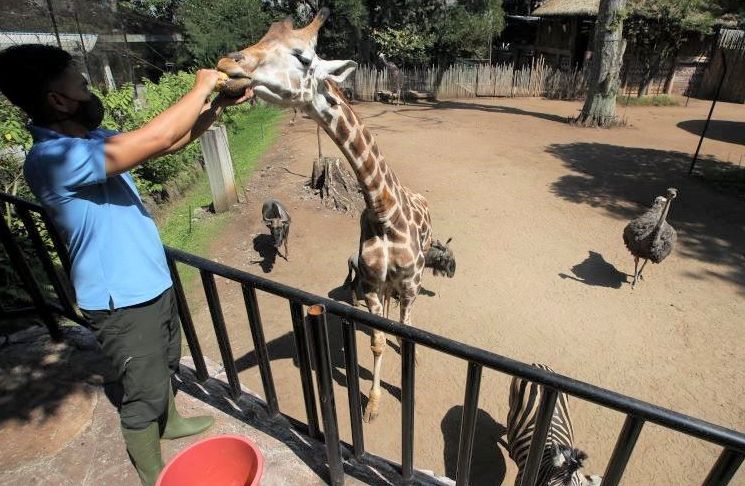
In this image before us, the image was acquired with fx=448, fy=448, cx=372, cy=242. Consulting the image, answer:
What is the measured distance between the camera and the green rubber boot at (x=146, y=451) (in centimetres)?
211

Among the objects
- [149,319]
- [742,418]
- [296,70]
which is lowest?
[742,418]

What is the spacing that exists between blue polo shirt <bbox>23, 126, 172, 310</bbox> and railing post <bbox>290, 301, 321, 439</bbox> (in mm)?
649

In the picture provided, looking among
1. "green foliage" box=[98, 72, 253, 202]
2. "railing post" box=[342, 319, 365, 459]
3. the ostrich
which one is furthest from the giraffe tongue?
the ostrich

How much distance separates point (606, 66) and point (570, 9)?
7.12 m

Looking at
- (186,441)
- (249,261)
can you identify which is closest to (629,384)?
(186,441)

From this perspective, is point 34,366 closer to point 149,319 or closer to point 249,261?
point 149,319

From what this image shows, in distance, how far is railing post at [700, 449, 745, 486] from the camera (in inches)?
47.7

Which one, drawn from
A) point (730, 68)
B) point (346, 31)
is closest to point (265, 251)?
point (346, 31)

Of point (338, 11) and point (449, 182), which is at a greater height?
point (338, 11)

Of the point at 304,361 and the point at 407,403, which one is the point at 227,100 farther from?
the point at 407,403

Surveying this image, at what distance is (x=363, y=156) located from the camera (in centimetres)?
298

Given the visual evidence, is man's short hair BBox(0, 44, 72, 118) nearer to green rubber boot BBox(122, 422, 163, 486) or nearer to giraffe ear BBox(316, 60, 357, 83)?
giraffe ear BBox(316, 60, 357, 83)

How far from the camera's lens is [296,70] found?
232 centimetres

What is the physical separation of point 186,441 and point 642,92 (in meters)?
21.8
